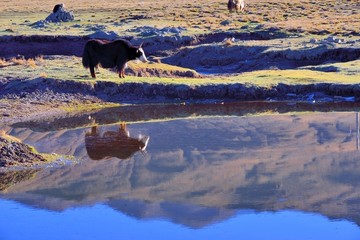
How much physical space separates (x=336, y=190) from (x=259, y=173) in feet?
6.18

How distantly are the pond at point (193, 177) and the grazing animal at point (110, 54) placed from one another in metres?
2.47

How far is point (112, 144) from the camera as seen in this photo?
19141mm

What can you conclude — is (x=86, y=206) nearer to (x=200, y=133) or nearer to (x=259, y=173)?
(x=259, y=173)

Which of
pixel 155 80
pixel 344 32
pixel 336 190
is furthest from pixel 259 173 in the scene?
pixel 344 32

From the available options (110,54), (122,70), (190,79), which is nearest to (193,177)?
(110,54)

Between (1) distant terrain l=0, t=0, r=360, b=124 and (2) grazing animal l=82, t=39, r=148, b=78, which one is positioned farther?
(2) grazing animal l=82, t=39, r=148, b=78

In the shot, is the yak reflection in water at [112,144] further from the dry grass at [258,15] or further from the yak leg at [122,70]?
the dry grass at [258,15]

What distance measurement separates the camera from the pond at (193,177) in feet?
41.6

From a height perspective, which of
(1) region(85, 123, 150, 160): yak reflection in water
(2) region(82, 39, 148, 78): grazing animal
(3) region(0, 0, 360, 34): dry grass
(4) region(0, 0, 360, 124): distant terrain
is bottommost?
(3) region(0, 0, 360, 34): dry grass

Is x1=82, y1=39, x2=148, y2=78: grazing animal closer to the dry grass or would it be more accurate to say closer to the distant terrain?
the distant terrain

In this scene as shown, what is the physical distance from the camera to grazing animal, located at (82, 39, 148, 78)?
25.4m

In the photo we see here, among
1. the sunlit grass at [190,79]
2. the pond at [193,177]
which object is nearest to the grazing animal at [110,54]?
the sunlit grass at [190,79]

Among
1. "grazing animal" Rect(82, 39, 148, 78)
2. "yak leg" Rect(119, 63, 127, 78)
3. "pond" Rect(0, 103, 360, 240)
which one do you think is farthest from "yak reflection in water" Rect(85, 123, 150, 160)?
"yak leg" Rect(119, 63, 127, 78)

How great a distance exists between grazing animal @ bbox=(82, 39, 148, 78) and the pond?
8.10 feet
